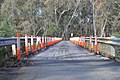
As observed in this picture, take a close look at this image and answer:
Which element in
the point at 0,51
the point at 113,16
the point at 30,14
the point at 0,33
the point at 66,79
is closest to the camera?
the point at 66,79

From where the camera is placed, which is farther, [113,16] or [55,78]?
[113,16]

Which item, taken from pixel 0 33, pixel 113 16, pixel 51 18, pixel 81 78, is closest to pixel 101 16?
pixel 113 16

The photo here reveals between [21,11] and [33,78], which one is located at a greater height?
[21,11]

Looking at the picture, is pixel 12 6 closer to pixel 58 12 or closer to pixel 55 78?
pixel 58 12

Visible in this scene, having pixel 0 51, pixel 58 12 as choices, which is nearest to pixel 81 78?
pixel 0 51

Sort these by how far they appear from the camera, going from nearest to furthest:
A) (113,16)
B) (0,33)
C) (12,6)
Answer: (0,33) < (113,16) < (12,6)

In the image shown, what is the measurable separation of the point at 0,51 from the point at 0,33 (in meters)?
10.7

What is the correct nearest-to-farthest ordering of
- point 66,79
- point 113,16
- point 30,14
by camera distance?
point 66,79 < point 113,16 < point 30,14

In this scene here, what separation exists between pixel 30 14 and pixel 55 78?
86.7 metres

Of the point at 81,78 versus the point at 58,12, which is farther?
the point at 58,12

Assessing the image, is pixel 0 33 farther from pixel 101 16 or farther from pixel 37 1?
pixel 37 1

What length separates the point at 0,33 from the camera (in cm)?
3059

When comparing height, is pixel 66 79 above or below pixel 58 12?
Result: below

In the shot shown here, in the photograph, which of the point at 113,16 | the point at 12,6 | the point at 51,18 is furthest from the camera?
the point at 51,18
